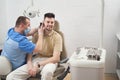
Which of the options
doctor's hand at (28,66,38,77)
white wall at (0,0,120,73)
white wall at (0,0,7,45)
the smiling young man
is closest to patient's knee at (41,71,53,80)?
the smiling young man

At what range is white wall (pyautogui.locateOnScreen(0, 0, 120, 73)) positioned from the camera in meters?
3.30

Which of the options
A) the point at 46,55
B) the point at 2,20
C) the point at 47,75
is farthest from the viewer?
the point at 2,20

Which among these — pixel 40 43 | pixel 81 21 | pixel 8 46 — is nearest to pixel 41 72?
pixel 40 43

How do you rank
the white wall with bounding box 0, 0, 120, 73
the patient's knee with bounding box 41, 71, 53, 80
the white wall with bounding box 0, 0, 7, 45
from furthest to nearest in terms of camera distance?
the white wall with bounding box 0, 0, 7, 45 < the white wall with bounding box 0, 0, 120, 73 < the patient's knee with bounding box 41, 71, 53, 80

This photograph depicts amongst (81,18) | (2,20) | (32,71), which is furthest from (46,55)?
(2,20)

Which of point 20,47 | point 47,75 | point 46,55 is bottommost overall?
point 47,75

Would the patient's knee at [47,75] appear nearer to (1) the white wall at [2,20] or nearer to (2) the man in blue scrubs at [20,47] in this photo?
(2) the man in blue scrubs at [20,47]

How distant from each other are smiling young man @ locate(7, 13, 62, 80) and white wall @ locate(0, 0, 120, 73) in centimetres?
83

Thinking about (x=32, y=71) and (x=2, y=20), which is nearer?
(x=32, y=71)

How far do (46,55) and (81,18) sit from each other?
3.43 ft

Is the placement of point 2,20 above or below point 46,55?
above

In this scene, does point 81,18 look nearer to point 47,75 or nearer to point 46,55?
point 46,55

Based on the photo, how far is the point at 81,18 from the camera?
336 cm

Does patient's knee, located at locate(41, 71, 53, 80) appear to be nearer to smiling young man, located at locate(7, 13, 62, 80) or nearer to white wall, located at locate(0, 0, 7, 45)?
smiling young man, located at locate(7, 13, 62, 80)
